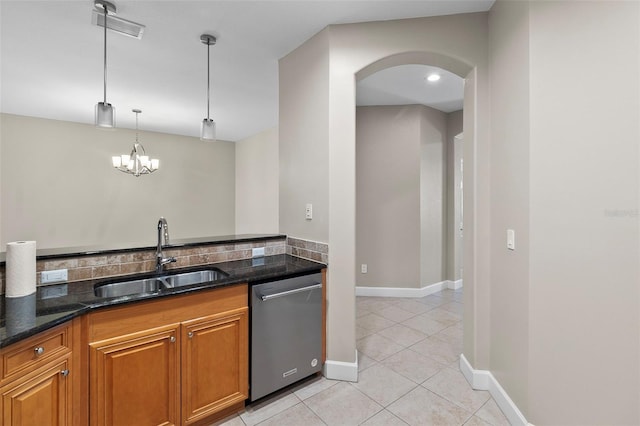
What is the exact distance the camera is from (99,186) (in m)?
5.27

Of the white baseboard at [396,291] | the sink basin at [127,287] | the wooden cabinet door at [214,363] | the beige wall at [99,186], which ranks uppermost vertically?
the beige wall at [99,186]

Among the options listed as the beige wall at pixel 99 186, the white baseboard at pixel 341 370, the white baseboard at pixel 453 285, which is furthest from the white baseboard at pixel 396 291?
the beige wall at pixel 99 186

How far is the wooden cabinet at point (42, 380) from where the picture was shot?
1.14m

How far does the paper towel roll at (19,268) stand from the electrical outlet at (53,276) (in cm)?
20

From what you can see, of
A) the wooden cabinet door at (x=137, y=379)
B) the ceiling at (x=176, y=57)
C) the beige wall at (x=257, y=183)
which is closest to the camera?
the wooden cabinet door at (x=137, y=379)

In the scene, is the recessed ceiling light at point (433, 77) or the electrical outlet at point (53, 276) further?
the recessed ceiling light at point (433, 77)

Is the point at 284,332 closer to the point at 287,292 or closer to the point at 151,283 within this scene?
the point at 287,292

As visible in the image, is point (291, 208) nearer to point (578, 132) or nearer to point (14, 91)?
point (578, 132)

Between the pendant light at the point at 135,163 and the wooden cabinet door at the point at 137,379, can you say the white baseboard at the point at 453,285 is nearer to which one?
the wooden cabinet door at the point at 137,379

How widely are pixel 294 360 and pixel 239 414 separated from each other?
465 mm

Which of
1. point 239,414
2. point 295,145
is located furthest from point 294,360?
point 295,145

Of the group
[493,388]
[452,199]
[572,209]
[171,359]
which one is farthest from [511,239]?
[452,199]

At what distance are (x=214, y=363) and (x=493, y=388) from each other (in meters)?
1.89

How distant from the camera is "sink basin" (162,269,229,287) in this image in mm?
2053
